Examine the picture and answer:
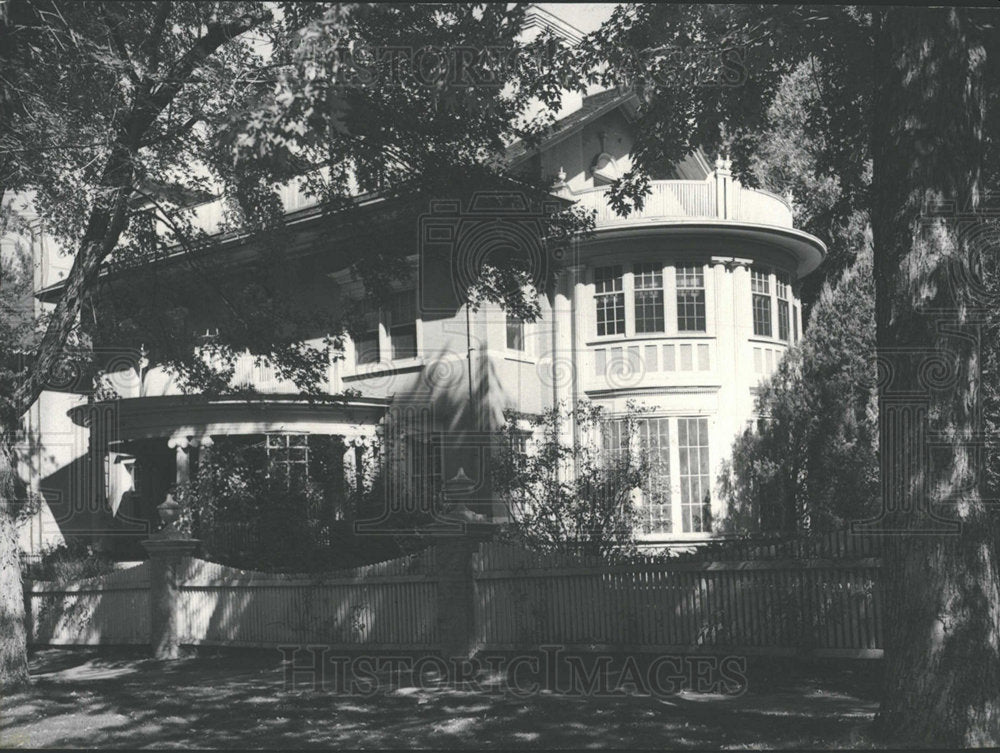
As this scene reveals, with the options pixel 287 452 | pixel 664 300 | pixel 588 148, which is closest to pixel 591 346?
pixel 664 300

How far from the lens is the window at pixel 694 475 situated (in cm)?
2188

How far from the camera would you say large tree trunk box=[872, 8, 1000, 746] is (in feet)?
26.3

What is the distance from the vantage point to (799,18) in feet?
38.8

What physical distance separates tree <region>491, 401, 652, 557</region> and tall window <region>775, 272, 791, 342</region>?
6.51m

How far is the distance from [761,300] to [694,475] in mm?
4123

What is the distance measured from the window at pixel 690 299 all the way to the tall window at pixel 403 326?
532 cm

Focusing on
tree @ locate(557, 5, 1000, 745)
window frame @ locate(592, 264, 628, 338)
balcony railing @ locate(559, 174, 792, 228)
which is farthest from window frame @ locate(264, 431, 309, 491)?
tree @ locate(557, 5, 1000, 745)

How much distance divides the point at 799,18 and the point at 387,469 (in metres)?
11.5

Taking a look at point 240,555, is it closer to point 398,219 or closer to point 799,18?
point 398,219

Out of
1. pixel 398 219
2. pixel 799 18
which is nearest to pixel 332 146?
pixel 398 219

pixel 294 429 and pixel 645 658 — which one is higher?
pixel 294 429

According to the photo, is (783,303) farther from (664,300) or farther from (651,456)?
(651,456)

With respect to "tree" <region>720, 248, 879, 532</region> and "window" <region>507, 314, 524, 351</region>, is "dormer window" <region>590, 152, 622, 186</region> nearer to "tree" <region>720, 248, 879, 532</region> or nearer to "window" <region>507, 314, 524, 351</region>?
"window" <region>507, 314, 524, 351</region>

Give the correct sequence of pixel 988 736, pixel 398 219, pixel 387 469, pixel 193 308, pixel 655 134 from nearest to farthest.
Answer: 1. pixel 988 736
2. pixel 655 134
3. pixel 398 219
4. pixel 193 308
5. pixel 387 469
